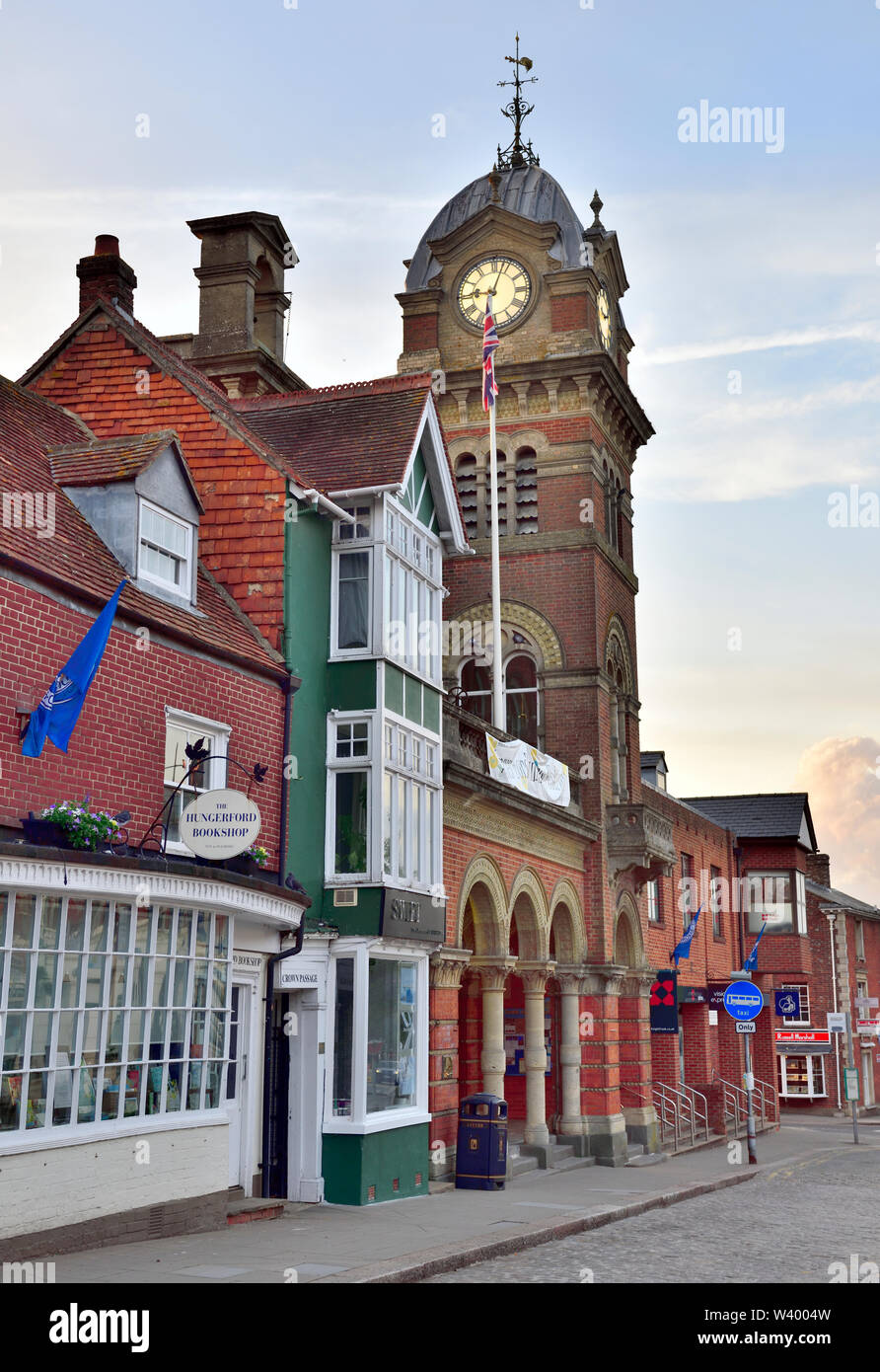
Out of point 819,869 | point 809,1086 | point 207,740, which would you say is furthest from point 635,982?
point 819,869

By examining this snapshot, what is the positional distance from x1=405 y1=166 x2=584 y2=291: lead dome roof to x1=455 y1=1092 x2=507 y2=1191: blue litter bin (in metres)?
17.2

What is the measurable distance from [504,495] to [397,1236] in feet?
56.5

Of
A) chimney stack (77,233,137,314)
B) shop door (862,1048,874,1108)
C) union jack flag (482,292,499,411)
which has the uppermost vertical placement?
union jack flag (482,292,499,411)

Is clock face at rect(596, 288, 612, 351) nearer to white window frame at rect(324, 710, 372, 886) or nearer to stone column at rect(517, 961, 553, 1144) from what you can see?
stone column at rect(517, 961, 553, 1144)

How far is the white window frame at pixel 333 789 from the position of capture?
1722cm

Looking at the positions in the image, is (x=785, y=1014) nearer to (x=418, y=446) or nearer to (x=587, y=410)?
(x=587, y=410)

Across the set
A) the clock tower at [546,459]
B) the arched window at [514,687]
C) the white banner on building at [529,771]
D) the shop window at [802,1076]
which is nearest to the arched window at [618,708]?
the clock tower at [546,459]

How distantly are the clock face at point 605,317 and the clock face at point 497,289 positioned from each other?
1.58 m

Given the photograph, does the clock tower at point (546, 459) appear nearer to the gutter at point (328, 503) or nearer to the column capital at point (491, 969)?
the column capital at point (491, 969)

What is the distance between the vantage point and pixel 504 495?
92.2 feet

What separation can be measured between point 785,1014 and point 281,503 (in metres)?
30.6

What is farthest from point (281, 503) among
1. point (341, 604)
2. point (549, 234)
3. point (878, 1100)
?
point (878, 1100)

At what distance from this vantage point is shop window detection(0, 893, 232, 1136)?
11.4m

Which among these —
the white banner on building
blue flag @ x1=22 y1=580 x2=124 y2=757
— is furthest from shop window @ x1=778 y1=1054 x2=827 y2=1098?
blue flag @ x1=22 y1=580 x2=124 y2=757
